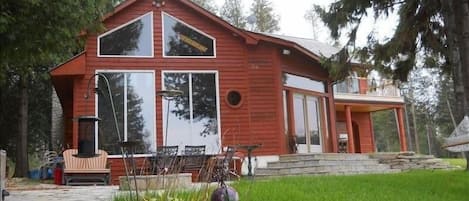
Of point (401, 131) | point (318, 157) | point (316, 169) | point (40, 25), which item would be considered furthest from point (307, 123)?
point (40, 25)

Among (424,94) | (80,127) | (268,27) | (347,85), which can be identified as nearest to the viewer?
(80,127)

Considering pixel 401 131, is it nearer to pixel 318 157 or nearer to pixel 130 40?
pixel 318 157

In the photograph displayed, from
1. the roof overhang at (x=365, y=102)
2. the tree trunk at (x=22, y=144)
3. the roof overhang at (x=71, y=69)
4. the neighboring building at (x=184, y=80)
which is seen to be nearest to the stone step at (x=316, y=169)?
the neighboring building at (x=184, y=80)

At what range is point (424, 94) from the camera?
42.0 metres

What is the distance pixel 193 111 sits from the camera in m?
11.0

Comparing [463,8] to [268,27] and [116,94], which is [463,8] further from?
[268,27]

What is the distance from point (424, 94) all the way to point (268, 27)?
19.8 m

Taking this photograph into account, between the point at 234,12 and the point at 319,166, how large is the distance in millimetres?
19460

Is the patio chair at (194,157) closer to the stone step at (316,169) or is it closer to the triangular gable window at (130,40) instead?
the stone step at (316,169)

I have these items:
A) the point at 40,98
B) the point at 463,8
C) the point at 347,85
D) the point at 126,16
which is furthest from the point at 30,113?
the point at 463,8

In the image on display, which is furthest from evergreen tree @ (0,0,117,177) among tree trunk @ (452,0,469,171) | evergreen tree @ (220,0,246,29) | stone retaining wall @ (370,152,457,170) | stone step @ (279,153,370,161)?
evergreen tree @ (220,0,246,29)

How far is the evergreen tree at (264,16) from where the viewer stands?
95.1 feet

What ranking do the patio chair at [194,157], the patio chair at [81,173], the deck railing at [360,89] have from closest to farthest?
1. the patio chair at [81,173]
2. the patio chair at [194,157]
3. the deck railing at [360,89]

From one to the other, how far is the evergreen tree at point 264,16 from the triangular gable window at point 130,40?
17892mm
